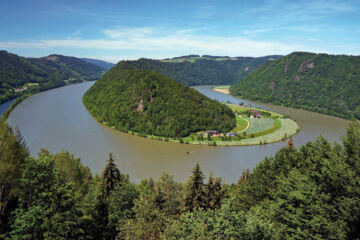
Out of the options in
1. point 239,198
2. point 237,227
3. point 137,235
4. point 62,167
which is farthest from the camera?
point 239,198

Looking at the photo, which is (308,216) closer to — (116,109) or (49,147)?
(49,147)

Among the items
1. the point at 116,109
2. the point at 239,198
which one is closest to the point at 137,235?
the point at 239,198

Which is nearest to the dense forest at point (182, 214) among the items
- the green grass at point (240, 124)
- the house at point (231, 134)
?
the house at point (231, 134)

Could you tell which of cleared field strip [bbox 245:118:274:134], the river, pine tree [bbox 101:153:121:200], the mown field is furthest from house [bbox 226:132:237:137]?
pine tree [bbox 101:153:121:200]

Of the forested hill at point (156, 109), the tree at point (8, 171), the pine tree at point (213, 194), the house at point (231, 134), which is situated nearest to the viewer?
the tree at point (8, 171)

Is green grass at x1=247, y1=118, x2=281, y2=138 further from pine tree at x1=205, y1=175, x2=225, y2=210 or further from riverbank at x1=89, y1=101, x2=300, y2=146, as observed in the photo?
pine tree at x1=205, y1=175, x2=225, y2=210

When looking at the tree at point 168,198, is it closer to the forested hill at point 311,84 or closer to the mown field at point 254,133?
the mown field at point 254,133
